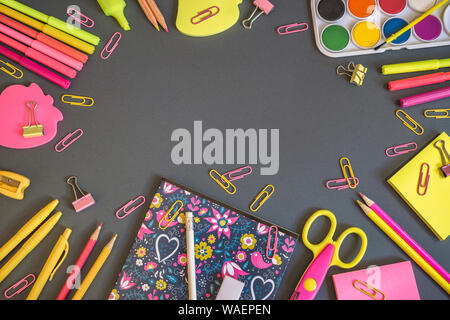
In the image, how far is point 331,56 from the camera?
166 cm

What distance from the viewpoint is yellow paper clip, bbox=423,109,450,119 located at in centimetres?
165

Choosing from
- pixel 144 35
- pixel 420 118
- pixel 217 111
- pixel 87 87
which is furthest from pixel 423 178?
pixel 87 87

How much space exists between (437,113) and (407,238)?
1.80ft

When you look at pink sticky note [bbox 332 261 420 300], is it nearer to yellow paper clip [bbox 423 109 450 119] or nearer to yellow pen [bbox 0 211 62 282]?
yellow paper clip [bbox 423 109 450 119]

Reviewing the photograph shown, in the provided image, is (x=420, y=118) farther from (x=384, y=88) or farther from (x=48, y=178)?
(x=48, y=178)

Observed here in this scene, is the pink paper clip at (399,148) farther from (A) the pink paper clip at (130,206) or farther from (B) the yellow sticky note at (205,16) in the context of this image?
(A) the pink paper clip at (130,206)

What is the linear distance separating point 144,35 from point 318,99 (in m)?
0.79

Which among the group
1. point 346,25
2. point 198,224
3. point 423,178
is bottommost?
point 198,224

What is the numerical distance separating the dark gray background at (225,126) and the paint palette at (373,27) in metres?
0.04

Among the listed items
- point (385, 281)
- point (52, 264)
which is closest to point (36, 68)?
point (52, 264)

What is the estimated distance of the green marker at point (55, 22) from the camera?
64.9 inches

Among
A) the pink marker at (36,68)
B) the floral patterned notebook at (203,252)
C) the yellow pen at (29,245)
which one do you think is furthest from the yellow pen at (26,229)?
the pink marker at (36,68)
